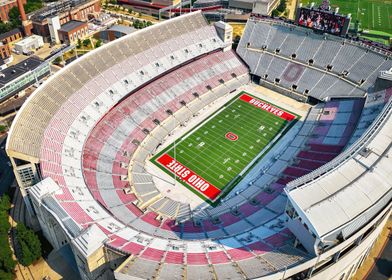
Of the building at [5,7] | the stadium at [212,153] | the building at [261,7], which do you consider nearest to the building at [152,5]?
the building at [261,7]

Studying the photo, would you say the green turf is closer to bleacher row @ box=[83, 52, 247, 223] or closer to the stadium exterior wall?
bleacher row @ box=[83, 52, 247, 223]

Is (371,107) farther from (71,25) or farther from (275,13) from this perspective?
(71,25)

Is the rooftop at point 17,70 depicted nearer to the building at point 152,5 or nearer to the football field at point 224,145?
the football field at point 224,145

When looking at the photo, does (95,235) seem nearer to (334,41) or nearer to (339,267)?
(339,267)

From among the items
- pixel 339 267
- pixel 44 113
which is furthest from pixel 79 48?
pixel 339 267

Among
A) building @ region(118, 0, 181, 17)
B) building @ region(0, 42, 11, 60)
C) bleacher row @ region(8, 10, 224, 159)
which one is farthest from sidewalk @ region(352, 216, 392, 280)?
building @ region(0, 42, 11, 60)

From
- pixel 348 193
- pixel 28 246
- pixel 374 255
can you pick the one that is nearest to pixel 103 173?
pixel 28 246
